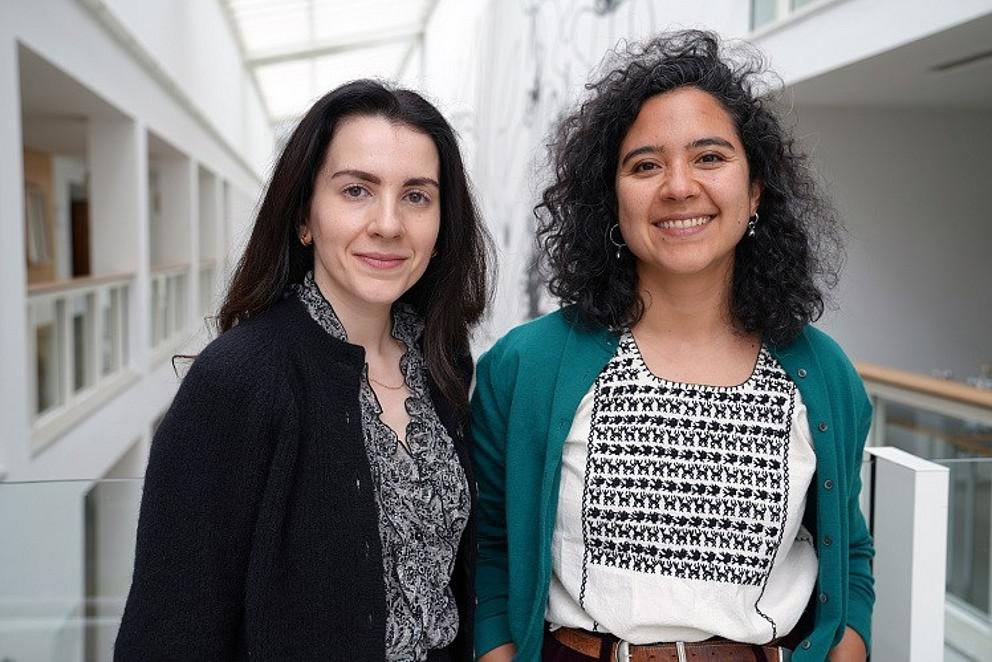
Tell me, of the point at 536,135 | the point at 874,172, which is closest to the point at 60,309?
the point at 536,135

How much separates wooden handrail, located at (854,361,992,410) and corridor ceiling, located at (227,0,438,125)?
42.1ft

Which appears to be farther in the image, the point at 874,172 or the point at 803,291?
the point at 874,172

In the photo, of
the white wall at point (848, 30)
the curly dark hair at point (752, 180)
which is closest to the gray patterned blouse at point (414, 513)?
the curly dark hair at point (752, 180)

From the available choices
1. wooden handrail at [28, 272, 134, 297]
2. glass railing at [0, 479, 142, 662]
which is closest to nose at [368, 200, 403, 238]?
glass railing at [0, 479, 142, 662]

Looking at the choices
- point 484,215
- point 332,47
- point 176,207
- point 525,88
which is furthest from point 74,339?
point 332,47

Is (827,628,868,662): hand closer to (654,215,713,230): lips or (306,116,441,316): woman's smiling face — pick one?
(654,215,713,230): lips

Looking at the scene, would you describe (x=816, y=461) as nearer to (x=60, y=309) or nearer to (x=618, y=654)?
(x=618, y=654)

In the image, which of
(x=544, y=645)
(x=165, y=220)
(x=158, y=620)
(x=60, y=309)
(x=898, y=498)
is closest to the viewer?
(x=158, y=620)

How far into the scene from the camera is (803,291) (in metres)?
1.69

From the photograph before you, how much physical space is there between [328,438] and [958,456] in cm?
388

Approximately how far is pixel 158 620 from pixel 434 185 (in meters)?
0.79

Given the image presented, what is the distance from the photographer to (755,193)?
168cm

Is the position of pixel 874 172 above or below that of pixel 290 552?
above

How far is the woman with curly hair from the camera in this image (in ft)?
4.93
